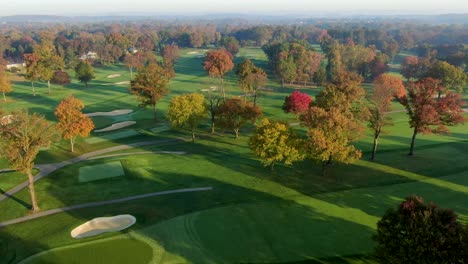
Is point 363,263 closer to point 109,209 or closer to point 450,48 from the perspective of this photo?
point 109,209

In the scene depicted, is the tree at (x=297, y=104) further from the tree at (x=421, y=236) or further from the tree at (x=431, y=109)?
the tree at (x=421, y=236)

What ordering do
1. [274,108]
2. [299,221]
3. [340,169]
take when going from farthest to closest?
[274,108] < [340,169] < [299,221]

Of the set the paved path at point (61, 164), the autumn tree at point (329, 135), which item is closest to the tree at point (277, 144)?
the autumn tree at point (329, 135)

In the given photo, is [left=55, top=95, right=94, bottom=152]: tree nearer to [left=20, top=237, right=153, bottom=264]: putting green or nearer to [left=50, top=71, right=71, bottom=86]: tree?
[left=20, top=237, right=153, bottom=264]: putting green

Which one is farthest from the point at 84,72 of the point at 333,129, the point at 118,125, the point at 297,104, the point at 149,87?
the point at 333,129

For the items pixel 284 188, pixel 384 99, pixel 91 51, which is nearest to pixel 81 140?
pixel 284 188

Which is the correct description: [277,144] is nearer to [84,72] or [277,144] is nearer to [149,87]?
[149,87]
